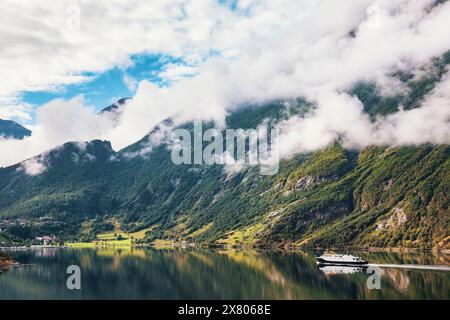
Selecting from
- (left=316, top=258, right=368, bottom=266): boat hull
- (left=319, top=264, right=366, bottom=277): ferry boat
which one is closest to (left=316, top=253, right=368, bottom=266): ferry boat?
(left=316, top=258, right=368, bottom=266): boat hull

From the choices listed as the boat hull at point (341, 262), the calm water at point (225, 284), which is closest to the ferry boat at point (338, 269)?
the boat hull at point (341, 262)

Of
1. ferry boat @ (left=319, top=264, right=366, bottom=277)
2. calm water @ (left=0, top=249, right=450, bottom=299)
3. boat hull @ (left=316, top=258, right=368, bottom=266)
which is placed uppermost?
boat hull @ (left=316, top=258, right=368, bottom=266)

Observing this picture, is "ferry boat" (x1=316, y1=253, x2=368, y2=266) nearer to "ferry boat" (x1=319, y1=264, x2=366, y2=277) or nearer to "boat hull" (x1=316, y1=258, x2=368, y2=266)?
"boat hull" (x1=316, y1=258, x2=368, y2=266)

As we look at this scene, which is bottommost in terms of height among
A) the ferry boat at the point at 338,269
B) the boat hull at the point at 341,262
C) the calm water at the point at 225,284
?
the calm water at the point at 225,284

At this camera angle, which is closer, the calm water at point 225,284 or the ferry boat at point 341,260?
the calm water at point 225,284

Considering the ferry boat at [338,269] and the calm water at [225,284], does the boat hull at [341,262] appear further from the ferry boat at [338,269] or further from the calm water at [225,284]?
the calm water at [225,284]

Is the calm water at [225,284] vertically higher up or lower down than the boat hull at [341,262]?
lower down

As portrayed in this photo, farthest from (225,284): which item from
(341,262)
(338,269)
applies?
(341,262)

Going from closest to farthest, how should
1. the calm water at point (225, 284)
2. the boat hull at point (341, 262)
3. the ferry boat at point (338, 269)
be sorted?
the calm water at point (225, 284)
the ferry boat at point (338, 269)
the boat hull at point (341, 262)
